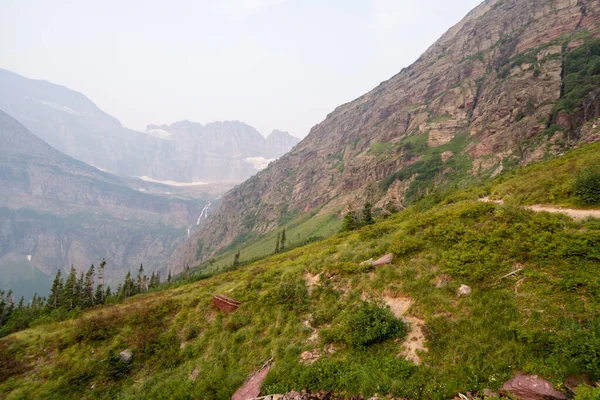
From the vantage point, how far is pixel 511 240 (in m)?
14.2

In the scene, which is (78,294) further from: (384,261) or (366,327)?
(366,327)

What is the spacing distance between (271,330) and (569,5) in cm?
25423

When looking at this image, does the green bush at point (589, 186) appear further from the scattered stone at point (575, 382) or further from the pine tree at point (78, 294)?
the pine tree at point (78, 294)

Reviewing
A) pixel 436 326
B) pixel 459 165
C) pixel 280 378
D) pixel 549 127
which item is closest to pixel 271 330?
pixel 280 378

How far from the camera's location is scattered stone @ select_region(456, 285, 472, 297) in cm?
1236

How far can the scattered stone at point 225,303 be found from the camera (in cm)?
1905

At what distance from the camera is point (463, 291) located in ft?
41.0

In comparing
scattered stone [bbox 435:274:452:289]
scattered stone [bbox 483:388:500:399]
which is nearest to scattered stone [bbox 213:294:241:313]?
scattered stone [bbox 435:274:452:289]

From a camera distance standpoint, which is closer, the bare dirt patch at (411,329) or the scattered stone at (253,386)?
the bare dirt patch at (411,329)

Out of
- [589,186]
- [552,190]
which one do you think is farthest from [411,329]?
[552,190]

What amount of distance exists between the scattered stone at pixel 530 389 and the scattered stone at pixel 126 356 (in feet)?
62.8

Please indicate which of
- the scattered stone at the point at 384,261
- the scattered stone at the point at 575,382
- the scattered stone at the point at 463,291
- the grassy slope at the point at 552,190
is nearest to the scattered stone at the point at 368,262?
the scattered stone at the point at 384,261

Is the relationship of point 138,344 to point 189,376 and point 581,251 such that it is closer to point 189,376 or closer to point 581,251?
point 189,376

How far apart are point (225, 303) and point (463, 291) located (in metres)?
15.1
